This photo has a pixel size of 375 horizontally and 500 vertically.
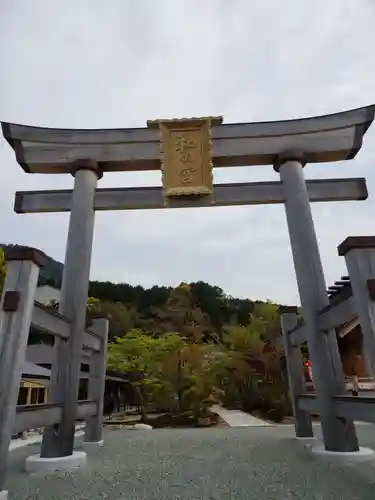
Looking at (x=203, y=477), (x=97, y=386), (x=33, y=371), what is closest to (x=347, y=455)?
(x=203, y=477)

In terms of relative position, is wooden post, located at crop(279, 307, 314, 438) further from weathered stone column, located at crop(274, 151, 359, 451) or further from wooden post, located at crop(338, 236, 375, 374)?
wooden post, located at crop(338, 236, 375, 374)

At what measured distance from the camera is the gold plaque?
188 inches

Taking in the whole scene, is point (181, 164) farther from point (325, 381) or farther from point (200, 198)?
point (325, 381)

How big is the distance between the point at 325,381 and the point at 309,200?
216 centimetres

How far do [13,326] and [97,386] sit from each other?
292 cm

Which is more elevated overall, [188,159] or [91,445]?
[188,159]

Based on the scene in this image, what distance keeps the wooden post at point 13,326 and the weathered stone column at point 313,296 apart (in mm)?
2805

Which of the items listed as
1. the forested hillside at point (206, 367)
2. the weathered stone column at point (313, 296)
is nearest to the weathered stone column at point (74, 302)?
the forested hillside at point (206, 367)

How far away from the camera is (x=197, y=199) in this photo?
15.8 ft

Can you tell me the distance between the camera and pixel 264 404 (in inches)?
535

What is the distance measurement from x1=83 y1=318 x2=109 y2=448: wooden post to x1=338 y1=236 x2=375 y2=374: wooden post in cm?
371

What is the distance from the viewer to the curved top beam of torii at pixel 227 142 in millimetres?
4891

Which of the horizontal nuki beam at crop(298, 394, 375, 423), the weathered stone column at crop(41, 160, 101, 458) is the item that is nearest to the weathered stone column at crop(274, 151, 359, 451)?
the horizontal nuki beam at crop(298, 394, 375, 423)

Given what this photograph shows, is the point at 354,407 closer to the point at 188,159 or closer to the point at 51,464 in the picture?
the point at 51,464
